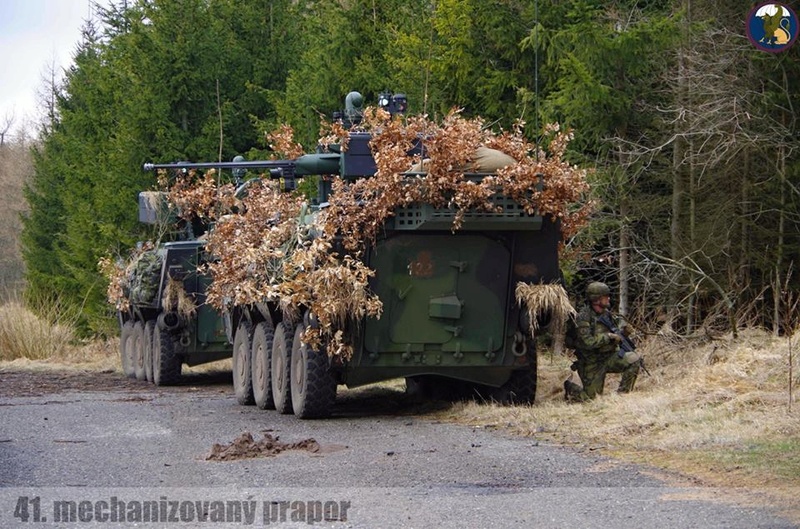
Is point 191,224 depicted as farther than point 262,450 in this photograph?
Yes

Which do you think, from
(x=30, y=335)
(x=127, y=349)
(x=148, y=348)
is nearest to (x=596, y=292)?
(x=148, y=348)

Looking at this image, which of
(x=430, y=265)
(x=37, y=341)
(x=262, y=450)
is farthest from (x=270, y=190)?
(x=37, y=341)

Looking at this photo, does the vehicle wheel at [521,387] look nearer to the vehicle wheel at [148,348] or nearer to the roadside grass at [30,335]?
the vehicle wheel at [148,348]

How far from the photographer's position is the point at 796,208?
18172mm

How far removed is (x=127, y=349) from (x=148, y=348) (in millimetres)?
2001

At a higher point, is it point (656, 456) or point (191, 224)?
point (191, 224)

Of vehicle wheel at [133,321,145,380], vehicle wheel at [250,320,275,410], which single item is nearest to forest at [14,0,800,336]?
vehicle wheel at [250,320,275,410]

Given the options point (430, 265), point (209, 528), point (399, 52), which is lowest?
point (209, 528)

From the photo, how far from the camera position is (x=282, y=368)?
1412 cm

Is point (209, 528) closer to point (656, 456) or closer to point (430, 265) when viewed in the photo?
point (656, 456)

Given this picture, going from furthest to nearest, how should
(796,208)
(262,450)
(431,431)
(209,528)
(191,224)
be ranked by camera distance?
(191,224), (796,208), (431,431), (262,450), (209,528)

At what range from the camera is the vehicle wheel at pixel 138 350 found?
2203cm

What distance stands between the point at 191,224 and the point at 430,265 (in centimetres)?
892

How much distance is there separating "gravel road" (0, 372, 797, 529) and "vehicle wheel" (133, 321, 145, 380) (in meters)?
7.95
